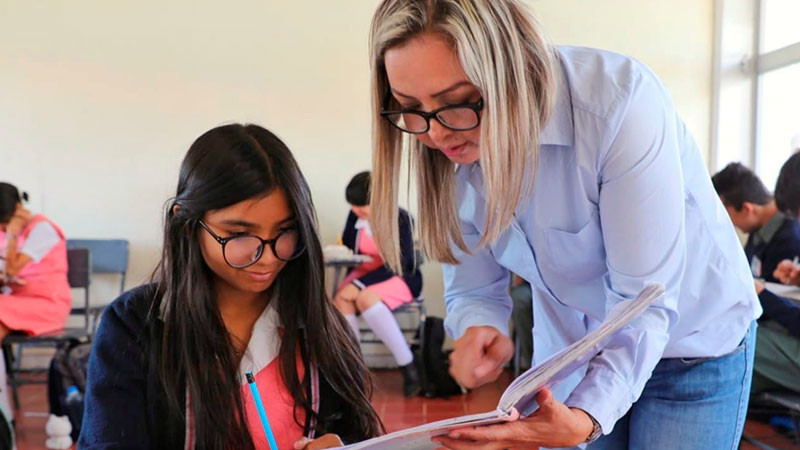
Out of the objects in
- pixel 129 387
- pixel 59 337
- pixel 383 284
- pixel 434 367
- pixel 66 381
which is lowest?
pixel 434 367

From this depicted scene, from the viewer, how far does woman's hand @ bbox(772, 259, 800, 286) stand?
9.86 feet

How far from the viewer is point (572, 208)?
1027mm

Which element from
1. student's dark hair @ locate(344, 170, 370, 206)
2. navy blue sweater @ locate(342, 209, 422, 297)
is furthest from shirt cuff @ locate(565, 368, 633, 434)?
student's dark hair @ locate(344, 170, 370, 206)

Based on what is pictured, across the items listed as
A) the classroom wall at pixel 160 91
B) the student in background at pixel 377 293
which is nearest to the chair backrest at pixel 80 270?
the classroom wall at pixel 160 91

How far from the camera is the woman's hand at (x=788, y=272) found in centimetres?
301

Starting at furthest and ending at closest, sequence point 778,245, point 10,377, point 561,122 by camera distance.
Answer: point 10,377
point 778,245
point 561,122

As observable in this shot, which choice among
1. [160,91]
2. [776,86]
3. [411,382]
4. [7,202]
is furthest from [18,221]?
[776,86]

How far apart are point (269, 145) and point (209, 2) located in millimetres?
3870

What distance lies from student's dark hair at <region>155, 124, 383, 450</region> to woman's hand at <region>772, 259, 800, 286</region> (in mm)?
2349

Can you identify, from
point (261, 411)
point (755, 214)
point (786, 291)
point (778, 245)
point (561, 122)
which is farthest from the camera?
point (755, 214)

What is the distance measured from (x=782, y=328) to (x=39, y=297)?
125 inches

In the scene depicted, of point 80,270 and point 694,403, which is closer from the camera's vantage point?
point 694,403

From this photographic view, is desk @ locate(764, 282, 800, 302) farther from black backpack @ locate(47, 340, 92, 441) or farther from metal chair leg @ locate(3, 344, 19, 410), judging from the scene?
metal chair leg @ locate(3, 344, 19, 410)

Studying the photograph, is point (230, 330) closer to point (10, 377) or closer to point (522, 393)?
point (522, 393)
